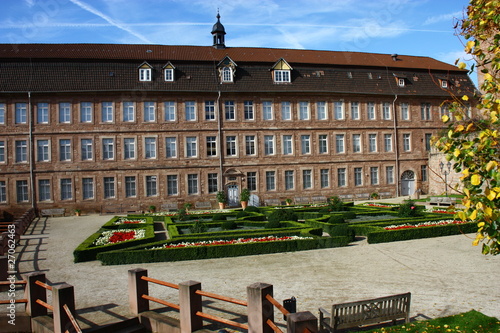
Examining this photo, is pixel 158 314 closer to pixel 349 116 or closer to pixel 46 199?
pixel 46 199

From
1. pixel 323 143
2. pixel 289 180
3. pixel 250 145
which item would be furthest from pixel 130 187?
pixel 323 143

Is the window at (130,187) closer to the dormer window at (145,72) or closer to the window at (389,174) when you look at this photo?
the dormer window at (145,72)

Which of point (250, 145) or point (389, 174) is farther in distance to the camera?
point (389, 174)

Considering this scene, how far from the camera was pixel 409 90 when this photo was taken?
3538 cm

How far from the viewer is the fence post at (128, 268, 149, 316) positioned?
7594 mm

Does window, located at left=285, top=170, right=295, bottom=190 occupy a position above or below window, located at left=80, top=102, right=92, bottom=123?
below

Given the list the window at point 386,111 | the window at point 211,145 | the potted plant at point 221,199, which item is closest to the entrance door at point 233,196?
the potted plant at point 221,199

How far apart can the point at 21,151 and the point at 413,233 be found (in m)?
25.8

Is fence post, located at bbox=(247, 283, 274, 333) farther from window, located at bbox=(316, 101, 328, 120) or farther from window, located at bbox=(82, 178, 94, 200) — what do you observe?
window, located at bbox=(316, 101, 328, 120)

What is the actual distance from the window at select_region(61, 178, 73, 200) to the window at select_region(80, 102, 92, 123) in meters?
4.30

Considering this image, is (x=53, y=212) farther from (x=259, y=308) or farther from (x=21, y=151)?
(x=259, y=308)

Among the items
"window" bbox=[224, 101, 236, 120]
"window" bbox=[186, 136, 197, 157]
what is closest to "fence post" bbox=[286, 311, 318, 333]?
"window" bbox=[186, 136, 197, 157]

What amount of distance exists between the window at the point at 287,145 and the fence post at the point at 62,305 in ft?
88.6

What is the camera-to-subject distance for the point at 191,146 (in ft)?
103
